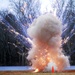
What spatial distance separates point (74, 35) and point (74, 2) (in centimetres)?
308

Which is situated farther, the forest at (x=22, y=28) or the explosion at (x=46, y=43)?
the forest at (x=22, y=28)

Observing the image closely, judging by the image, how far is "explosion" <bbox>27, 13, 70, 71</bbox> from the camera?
2070cm

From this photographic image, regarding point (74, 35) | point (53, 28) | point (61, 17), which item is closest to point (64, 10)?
point (61, 17)

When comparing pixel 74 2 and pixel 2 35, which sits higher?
pixel 74 2

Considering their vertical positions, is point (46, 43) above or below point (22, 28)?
below

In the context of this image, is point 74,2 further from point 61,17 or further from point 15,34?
point 15,34

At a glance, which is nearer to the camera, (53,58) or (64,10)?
(53,58)

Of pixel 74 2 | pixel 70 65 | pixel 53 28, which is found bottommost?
pixel 70 65

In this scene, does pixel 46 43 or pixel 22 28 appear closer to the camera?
pixel 46 43

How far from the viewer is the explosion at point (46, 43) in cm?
2070

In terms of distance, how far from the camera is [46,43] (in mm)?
21000

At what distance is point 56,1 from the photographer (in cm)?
2470

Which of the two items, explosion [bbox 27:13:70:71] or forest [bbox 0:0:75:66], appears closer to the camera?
explosion [bbox 27:13:70:71]

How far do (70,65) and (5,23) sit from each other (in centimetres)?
709
